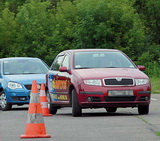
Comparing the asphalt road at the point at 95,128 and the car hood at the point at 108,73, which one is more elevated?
the car hood at the point at 108,73

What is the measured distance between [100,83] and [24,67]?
6451 millimetres

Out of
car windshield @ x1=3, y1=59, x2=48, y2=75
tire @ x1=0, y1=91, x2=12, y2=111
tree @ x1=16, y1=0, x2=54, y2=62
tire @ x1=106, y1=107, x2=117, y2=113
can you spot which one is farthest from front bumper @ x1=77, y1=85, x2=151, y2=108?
tree @ x1=16, y1=0, x2=54, y2=62

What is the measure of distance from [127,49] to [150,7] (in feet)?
43.2

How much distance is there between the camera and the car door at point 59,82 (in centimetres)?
1739

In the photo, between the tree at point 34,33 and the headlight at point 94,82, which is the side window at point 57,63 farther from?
the tree at point 34,33

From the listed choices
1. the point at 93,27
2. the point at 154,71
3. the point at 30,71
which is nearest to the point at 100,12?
the point at 93,27

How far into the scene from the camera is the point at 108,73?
54.4 ft

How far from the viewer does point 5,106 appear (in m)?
21.3

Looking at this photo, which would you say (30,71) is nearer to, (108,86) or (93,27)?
(108,86)

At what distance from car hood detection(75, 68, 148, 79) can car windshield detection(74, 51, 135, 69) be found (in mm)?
417

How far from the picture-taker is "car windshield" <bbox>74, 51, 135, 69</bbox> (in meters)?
17.4

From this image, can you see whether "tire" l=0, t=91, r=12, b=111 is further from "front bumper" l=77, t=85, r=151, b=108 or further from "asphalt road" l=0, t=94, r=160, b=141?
"front bumper" l=77, t=85, r=151, b=108

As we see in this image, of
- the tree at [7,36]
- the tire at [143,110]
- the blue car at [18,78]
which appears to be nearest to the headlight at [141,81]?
the tire at [143,110]

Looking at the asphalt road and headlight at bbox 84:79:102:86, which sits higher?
headlight at bbox 84:79:102:86
